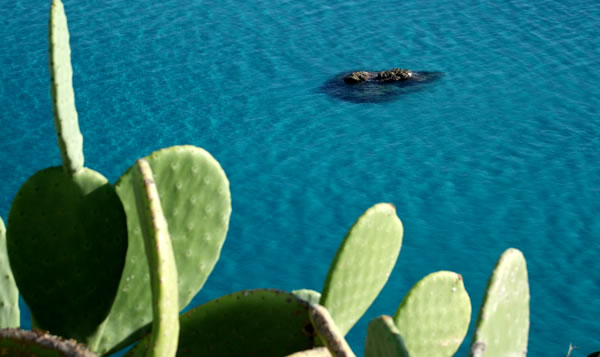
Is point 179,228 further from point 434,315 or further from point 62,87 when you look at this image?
point 434,315

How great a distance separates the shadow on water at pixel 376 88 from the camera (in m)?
7.01

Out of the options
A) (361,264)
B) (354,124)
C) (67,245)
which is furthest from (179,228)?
(354,124)

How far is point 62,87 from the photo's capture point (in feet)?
2.99

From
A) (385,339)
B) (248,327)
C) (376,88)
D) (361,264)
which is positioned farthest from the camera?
(376,88)

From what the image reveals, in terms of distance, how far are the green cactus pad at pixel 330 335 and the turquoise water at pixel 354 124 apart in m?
3.80

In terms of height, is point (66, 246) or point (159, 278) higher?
point (159, 278)

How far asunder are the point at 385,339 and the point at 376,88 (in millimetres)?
6424

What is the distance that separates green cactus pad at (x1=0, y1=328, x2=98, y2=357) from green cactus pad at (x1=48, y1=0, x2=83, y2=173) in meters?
0.28

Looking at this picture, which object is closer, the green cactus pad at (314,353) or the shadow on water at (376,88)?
the green cactus pad at (314,353)

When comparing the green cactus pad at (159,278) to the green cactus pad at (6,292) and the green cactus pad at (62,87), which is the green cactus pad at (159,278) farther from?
the green cactus pad at (6,292)

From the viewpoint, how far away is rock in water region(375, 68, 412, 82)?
23.5 ft

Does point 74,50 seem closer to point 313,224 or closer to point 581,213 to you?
point 313,224

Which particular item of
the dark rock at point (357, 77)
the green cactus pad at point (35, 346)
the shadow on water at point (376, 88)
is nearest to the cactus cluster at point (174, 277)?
the green cactus pad at point (35, 346)


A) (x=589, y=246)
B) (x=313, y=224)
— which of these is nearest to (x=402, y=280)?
(x=313, y=224)
